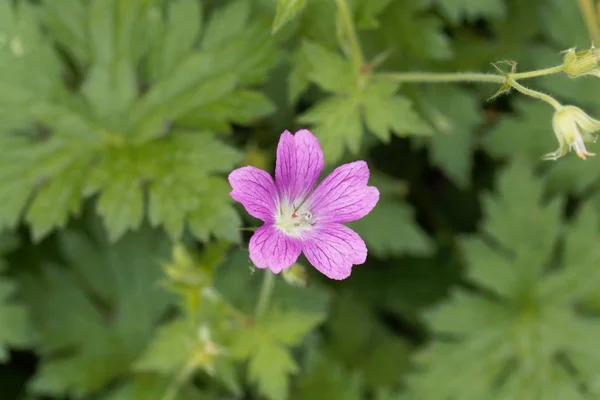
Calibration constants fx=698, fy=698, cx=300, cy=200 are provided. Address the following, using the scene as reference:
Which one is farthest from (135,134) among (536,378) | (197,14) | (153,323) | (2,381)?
(536,378)

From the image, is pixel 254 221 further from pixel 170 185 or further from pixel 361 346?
pixel 361 346

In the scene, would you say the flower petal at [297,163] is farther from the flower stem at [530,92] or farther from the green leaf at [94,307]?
the green leaf at [94,307]

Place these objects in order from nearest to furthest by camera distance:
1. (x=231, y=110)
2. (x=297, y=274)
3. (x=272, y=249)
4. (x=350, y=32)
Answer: (x=272, y=249)
(x=297, y=274)
(x=350, y=32)
(x=231, y=110)

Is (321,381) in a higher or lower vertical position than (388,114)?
lower

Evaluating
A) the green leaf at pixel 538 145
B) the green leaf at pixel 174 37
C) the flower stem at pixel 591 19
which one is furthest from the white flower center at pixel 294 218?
the flower stem at pixel 591 19

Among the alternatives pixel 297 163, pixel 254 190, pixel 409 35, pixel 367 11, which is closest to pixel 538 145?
pixel 409 35

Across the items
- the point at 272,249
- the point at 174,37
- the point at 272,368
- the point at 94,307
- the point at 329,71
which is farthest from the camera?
the point at 94,307
